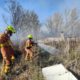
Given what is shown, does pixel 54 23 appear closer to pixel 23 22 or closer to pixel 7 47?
pixel 23 22

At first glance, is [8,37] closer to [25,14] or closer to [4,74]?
[4,74]

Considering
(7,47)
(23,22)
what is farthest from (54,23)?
(7,47)

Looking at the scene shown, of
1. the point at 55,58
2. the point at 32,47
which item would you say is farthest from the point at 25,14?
the point at 55,58

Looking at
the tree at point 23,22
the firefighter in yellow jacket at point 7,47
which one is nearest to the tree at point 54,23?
the tree at point 23,22

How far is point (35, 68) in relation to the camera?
448 inches

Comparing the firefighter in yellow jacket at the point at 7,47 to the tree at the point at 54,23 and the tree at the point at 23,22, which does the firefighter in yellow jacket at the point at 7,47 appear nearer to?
the tree at the point at 23,22

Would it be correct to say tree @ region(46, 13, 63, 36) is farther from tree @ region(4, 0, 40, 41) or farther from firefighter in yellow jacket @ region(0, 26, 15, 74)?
firefighter in yellow jacket @ region(0, 26, 15, 74)

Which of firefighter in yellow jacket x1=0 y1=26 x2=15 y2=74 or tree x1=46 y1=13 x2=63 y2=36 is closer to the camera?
firefighter in yellow jacket x1=0 y1=26 x2=15 y2=74

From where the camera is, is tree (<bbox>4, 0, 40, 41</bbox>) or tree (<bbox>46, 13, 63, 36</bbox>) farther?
tree (<bbox>46, 13, 63, 36</bbox>)

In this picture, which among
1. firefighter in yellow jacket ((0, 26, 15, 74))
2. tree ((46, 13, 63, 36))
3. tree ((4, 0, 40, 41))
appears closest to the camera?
firefighter in yellow jacket ((0, 26, 15, 74))

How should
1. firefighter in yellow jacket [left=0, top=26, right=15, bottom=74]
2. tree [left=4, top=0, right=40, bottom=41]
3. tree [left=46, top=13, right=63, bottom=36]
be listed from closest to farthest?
firefighter in yellow jacket [left=0, top=26, right=15, bottom=74], tree [left=4, top=0, right=40, bottom=41], tree [left=46, top=13, right=63, bottom=36]

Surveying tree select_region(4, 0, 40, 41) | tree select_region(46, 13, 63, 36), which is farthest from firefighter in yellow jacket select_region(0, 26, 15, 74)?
tree select_region(46, 13, 63, 36)

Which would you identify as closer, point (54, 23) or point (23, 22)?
point (23, 22)

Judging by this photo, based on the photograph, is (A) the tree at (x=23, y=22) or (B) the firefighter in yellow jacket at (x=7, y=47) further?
(A) the tree at (x=23, y=22)
